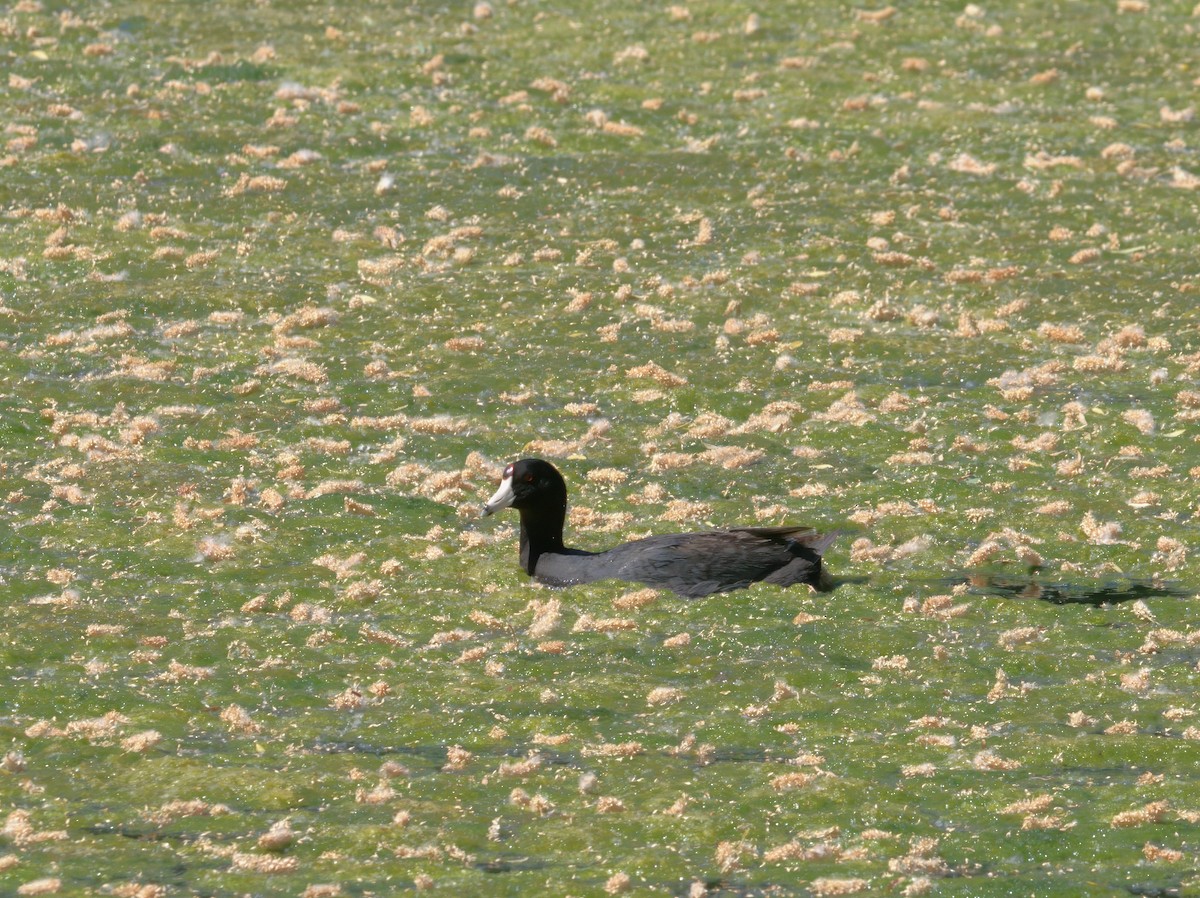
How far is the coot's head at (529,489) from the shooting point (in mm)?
19016

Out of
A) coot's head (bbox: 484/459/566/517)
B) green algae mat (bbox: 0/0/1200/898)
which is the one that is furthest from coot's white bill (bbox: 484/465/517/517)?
green algae mat (bbox: 0/0/1200/898)

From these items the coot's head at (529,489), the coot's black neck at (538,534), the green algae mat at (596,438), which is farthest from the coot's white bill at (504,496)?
the green algae mat at (596,438)

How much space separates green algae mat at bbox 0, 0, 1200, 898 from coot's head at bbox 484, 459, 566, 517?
731 millimetres

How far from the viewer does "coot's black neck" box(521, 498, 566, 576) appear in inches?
745

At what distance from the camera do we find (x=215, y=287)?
26312 millimetres

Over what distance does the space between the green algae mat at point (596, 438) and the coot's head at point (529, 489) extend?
2.40 ft

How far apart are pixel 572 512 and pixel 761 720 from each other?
520 cm

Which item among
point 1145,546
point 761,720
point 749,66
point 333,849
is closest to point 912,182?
point 749,66

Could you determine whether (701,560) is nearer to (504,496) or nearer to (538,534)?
(538,534)

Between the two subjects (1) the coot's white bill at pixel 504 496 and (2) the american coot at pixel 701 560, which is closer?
(2) the american coot at pixel 701 560

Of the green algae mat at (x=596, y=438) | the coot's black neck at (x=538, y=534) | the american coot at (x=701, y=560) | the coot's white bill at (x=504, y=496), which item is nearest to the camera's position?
the green algae mat at (x=596, y=438)

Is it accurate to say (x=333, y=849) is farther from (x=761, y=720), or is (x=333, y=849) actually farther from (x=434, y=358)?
(x=434, y=358)

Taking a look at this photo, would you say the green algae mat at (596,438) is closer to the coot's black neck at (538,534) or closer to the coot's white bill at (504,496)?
the coot's black neck at (538,534)

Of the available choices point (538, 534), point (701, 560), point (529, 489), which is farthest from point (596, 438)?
point (701, 560)
